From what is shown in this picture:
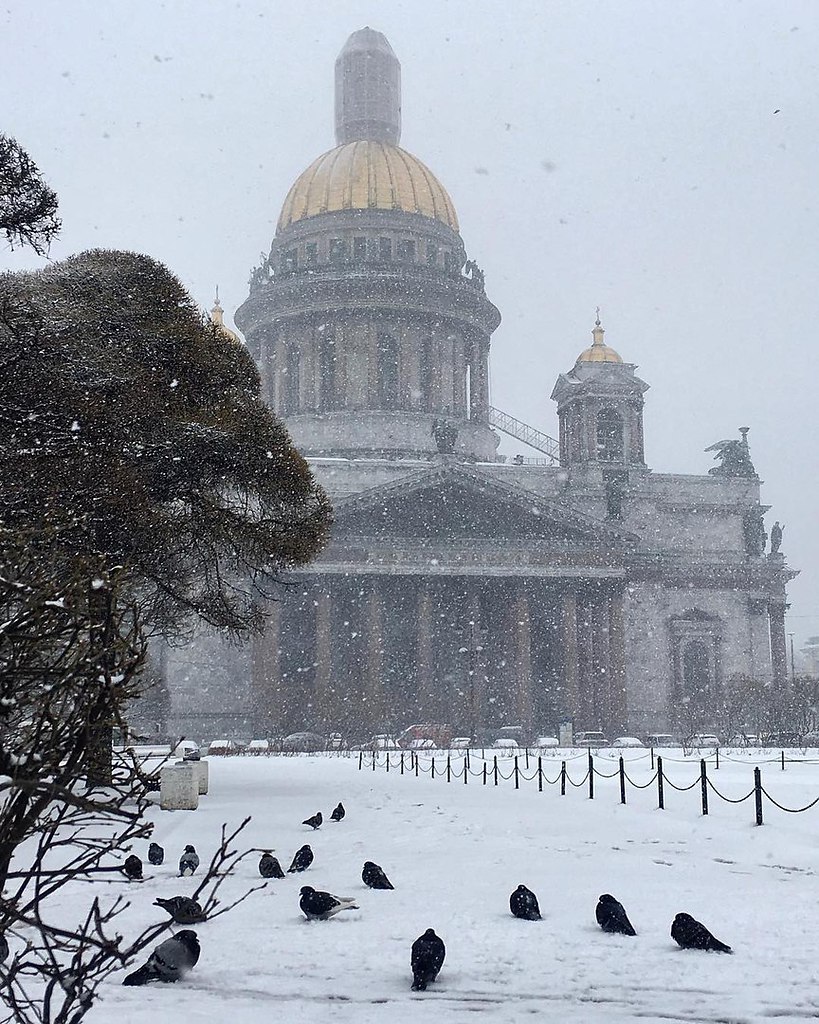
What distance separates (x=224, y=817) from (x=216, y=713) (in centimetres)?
3730

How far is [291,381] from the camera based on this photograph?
67.3 metres

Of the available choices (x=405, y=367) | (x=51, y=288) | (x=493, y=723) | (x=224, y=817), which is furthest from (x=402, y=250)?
(x=224, y=817)

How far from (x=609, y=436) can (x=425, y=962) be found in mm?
55141

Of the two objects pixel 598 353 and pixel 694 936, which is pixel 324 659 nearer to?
pixel 598 353

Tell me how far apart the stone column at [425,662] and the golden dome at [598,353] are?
1680cm

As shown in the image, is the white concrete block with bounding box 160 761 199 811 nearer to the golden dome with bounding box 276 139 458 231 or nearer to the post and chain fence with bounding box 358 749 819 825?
the post and chain fence with bounding box 358 749 819 825

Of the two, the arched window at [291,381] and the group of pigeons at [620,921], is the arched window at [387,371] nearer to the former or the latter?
the arched window at [291,381]

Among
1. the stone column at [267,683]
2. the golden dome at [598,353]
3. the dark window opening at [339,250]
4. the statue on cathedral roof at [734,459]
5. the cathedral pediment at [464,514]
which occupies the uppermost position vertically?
the dark window opening at [339,250]

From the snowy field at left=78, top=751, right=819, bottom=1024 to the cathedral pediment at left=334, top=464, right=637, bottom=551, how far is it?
3240 cm

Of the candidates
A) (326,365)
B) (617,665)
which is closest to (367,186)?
(326,365)

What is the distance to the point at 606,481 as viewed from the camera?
5897cm

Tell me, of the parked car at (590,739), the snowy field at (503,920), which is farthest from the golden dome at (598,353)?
the snowy field at (503,920)

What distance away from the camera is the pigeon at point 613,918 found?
841 cm

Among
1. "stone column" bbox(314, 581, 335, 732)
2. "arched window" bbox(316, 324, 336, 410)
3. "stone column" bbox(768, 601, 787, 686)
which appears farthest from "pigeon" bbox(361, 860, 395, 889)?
"arched window" bbox(316, 324, 336, 410)
